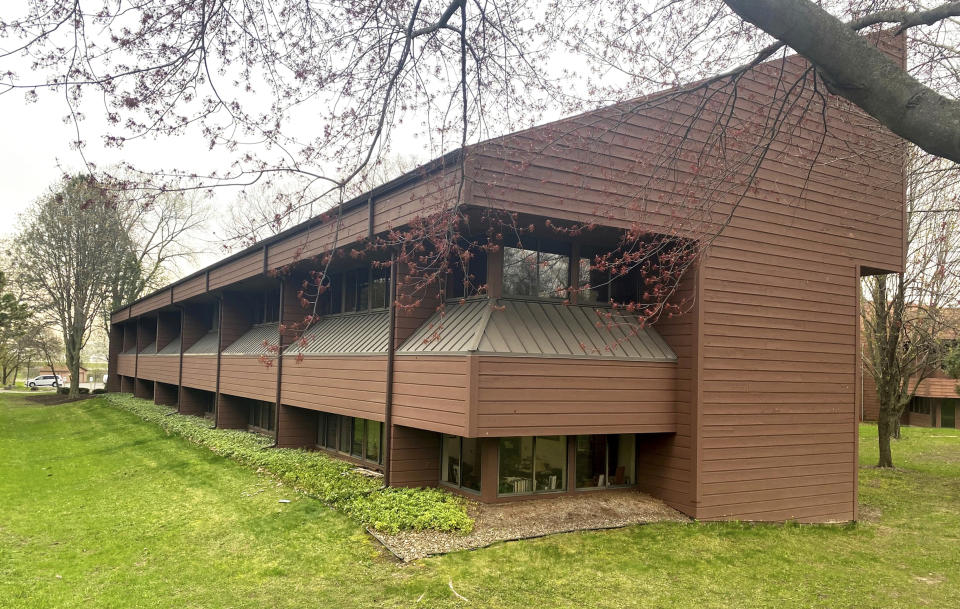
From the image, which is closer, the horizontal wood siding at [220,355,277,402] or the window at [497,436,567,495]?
the window at [497,436,567,495]

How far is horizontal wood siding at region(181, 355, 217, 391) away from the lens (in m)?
21.6

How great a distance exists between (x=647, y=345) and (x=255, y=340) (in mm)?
13218

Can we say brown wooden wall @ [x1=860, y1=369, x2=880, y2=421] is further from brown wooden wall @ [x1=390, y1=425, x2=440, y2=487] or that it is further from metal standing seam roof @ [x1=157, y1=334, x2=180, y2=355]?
metal standing seam roof @ [x1=157, y1=334, x2=180, y2=355]

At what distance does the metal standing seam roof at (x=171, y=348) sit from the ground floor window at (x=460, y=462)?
20380 millimetres

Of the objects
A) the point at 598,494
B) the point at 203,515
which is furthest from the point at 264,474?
the point at 598,494

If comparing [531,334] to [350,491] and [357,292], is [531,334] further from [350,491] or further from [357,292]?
[357,292]

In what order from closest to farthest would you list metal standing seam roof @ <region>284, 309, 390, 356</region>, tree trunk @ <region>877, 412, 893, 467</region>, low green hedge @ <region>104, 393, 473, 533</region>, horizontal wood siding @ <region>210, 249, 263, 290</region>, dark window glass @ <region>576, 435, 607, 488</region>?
low green hedge @ <region>104, 393, 473, 533</region>
dark window glass @ <region>576, 435, 607, 488</region>
metal standing seam roof @ <region>284, 309, 390, 356</region>
horizontal wood siding @ <region>210, 249, 263, 290</region>
tree trunk @ <region>877, 412, 893, 467</region>

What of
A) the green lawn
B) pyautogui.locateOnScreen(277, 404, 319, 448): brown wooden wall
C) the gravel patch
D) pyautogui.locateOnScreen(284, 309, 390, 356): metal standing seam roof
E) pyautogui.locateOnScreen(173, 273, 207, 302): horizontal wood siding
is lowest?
the green lawn

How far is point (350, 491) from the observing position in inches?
446

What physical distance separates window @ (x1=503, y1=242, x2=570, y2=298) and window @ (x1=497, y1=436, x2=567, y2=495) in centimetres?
255

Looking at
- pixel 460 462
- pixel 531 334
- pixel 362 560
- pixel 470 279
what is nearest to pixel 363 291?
pixel 470 279

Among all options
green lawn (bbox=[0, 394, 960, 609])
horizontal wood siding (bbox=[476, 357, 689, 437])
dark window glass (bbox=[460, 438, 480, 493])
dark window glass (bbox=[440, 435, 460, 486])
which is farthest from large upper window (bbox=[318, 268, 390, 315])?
horizontal wood siding (bbox=[476, 357, 689, 437])

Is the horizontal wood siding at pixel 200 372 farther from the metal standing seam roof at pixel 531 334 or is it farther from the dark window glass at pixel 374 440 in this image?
the metal standing seam roof at pixel 531 334

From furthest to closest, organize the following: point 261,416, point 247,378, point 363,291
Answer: point 261,416
point 247,378
point 363,291
